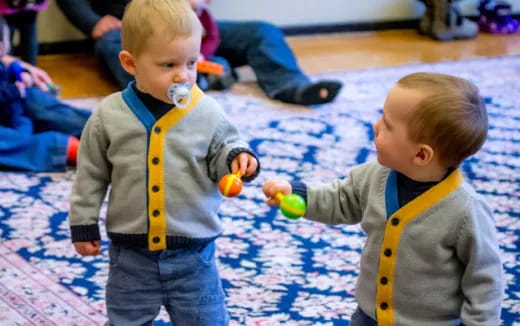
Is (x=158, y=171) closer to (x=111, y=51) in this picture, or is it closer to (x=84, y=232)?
(x=84, y=232)

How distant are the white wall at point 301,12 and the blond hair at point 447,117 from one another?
92.4 inches

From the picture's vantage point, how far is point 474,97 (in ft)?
3.04

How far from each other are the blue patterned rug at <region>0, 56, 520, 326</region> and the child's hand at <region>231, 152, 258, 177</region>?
1.31 ft

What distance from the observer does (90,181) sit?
43.5 inches

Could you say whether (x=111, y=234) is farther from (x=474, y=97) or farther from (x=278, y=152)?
(x=278, y=152)

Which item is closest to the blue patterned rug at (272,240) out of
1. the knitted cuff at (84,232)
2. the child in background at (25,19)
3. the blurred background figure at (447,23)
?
the knitted cuff at (84,232)

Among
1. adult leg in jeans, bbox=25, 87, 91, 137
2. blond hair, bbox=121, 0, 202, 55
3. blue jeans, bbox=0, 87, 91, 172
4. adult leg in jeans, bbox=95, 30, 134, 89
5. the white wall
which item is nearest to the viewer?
blond hair, bbox=121, 0, 202, 55

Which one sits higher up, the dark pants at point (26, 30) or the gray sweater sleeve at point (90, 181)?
the gray sweater sleeve at point (90, 181)

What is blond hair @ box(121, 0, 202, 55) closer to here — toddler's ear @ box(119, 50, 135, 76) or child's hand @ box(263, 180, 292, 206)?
toddler's ear @ box(119, 50, 135, 76)

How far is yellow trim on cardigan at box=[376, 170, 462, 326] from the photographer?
3.15ft

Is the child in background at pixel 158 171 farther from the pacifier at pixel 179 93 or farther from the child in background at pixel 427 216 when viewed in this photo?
the child in background at pixel 427 216

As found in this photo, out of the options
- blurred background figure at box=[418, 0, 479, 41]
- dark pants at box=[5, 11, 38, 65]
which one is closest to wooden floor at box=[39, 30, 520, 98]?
blurred background figure at box=[418, 0, 479, 41]

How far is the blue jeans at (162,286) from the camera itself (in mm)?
1099

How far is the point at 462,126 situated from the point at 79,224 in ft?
1.77
